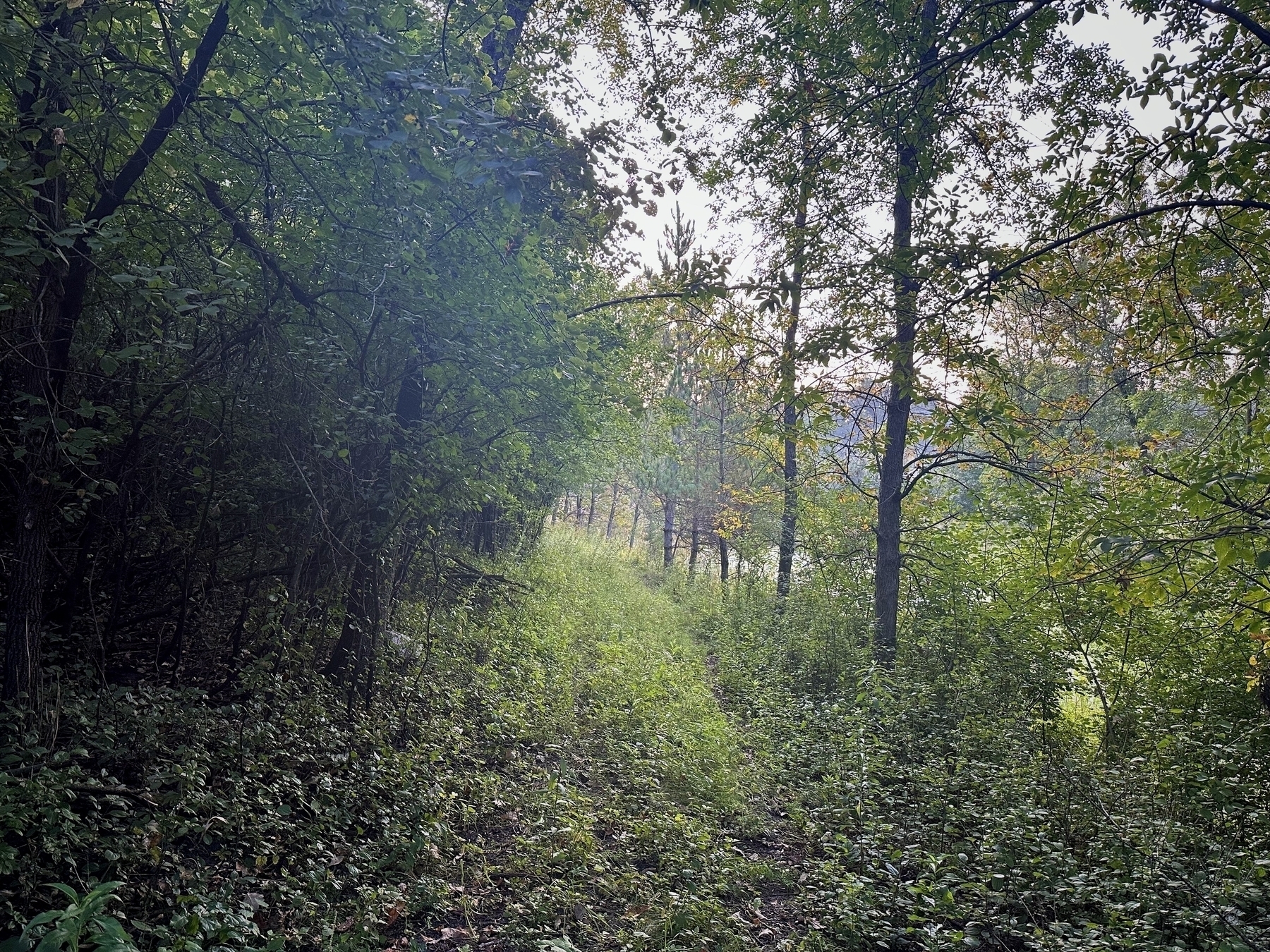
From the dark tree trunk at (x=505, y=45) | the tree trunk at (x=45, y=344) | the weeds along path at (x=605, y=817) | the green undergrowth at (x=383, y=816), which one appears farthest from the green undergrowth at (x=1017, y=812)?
the dark tree trunk at (x=505, y=45)

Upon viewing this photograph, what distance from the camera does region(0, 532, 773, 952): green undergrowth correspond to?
10.4 ft

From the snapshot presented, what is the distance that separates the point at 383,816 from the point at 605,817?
71.9 inches

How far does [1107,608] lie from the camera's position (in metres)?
7.72

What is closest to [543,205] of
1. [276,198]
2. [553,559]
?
[276,198]

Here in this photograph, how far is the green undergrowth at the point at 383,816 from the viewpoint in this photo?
3.17 metres

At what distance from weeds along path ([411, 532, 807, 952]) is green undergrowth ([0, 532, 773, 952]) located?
0.02 meters

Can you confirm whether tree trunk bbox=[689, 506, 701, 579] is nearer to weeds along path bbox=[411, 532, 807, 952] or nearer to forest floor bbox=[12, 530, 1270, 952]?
weeds along path bbox=[411, 532, 807, 952]

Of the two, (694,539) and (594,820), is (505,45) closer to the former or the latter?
(594,820)

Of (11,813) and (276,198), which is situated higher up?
(276,198)

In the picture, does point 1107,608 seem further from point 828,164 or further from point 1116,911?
point 828,164

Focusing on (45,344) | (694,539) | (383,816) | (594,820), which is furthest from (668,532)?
(45,344)

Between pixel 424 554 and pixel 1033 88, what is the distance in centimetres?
849

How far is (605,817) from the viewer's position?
5637mm

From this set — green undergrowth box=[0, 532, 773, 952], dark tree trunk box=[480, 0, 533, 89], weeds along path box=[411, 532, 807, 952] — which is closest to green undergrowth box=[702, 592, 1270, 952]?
weeds along path box=[411, 532, 807, 952]
